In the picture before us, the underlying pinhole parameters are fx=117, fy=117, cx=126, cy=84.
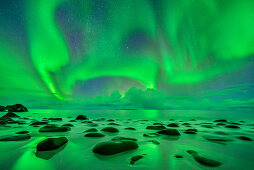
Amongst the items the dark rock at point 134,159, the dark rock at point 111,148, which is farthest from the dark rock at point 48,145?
the dark rock at point 134,159

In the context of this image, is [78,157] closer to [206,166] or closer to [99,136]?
[99,136]

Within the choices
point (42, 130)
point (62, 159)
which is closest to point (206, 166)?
point (62, 159)

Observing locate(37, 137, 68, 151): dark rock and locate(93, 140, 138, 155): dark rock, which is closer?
locate(93, 140, 138, 155): dark rock

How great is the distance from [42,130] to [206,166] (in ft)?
17.2

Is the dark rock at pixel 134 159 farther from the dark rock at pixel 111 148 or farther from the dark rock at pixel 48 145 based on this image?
the dark rock at pixel 48 145

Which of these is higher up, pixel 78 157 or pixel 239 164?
pixel 239 164

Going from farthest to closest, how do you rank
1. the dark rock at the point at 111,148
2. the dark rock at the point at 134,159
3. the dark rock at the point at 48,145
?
the dark rock at the point at 48,145, the dark rock at the point at 111,148, the dark rock at the point at 134,159

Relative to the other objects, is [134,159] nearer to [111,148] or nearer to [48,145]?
[111,148]

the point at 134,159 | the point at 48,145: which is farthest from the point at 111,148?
the point at 48,145

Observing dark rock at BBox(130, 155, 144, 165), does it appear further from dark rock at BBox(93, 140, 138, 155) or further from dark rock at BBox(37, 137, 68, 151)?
dark rock at BBox(37, 137, 68, 151)

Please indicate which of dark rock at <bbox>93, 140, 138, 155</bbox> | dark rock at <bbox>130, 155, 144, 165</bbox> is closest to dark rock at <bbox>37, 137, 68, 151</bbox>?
dark rock at <bbox>93, 140, 138, 155</bbox>

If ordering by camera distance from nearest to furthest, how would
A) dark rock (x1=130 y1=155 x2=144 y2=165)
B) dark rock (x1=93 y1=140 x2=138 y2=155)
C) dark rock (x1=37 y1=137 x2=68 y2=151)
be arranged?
dark rock (x1=130 y1=155 x2=144 y2=165) → dark rock (x1=93 y1=140 x2=138 y2=155) → dark rock (x1=37 y1=137 x2=68 y2=151)

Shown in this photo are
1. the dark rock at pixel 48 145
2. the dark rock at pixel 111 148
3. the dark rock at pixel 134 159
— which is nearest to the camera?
the dark rock at pixel 134 159

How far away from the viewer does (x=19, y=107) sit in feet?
101
